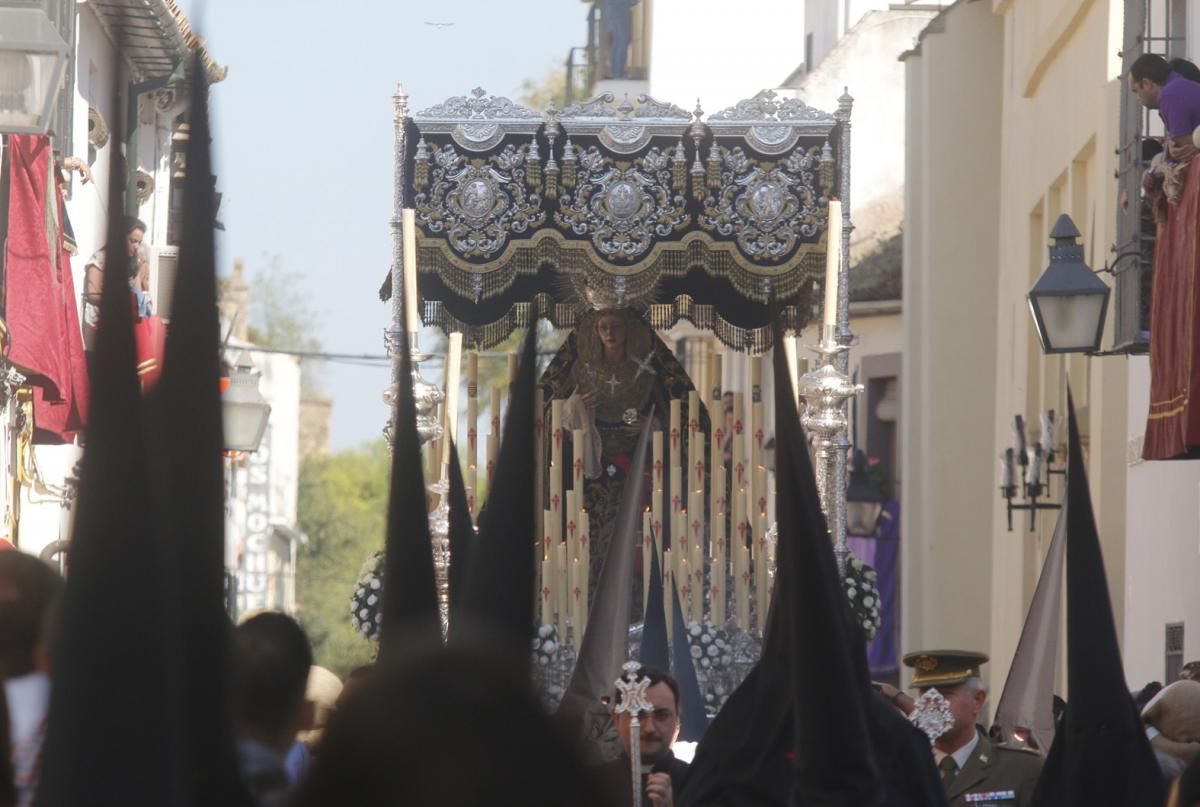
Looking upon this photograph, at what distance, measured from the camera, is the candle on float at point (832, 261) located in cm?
1189

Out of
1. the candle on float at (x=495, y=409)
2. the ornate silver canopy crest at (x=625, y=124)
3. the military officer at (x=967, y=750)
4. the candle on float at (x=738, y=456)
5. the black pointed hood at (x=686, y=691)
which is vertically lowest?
the black pointed hood at (x=686, y=691)

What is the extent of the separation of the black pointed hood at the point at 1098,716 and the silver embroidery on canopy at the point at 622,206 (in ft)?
25.8

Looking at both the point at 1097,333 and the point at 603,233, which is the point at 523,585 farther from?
the point at 603,233

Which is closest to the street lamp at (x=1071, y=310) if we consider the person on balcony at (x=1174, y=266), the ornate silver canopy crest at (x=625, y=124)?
the person on balcony at (x=1174, y=266)

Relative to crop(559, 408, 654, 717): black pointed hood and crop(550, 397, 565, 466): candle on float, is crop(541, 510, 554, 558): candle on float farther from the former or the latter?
crop(559, 408, 654, 717): black pointed hood

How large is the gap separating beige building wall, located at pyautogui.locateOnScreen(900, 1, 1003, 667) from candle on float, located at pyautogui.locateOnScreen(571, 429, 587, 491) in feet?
26.3

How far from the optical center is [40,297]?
11.4m

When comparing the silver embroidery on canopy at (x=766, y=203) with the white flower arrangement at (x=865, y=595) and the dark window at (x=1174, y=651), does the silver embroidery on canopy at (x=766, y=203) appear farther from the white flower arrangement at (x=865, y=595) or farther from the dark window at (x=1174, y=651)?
the dark window at (x=1174, y=651)

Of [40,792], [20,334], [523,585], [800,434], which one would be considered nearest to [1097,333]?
[20,334]

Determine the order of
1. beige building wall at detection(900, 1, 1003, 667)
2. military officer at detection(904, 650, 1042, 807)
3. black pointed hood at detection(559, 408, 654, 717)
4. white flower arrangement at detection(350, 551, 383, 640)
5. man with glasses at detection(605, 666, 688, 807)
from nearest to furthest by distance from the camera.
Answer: black pointed hood at detection(559, 408, 654, 717), man with glasses at detection(605, 666, 688, 807), military officer at detection(904, 650, 1042, 807), white flower arrangement at detection(350, 551, 383, 640), beige building wall at detection(900, 1, 1003, 667)

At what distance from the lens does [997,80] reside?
68.2 ft

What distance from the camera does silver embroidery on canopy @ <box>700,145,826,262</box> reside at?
1250cm

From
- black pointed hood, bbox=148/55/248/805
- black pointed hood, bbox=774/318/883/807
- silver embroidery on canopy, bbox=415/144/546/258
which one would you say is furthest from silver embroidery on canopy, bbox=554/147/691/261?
black pointed hood, bbox=148/55/248/805

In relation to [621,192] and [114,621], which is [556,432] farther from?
[114,621]
